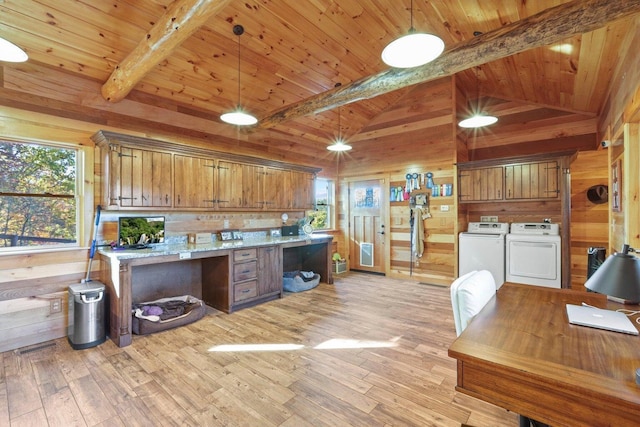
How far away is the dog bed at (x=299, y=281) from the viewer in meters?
4.96

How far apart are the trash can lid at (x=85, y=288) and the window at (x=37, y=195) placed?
52cm

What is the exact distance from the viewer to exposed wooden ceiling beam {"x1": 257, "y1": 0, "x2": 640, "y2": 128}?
224cm

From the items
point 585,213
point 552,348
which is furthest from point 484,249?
A: point 552,348

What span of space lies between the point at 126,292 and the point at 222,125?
2.81 metres

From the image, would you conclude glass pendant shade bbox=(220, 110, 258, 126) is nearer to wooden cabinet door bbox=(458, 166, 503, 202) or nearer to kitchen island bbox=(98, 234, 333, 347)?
kitchen island bbox=(98, 234, 333, 347)

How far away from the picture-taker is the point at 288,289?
4.98 metres

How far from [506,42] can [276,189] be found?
3.59 metres

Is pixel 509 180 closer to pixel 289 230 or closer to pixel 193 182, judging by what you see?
pixel 289 230

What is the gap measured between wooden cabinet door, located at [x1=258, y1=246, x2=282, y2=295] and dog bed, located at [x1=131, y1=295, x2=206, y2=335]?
0.85m

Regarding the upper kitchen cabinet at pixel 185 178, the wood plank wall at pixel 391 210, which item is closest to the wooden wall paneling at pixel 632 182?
the wood plank wall at pixel 391 210

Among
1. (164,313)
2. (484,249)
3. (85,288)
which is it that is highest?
(484,249)

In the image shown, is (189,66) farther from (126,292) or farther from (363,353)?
(363,353)

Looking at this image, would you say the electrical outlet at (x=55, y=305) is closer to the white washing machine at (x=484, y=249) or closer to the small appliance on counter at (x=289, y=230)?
the small appliance on counter at (x=289, y=230)

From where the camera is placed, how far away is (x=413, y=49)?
2285mm
